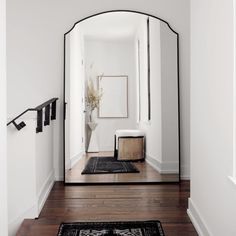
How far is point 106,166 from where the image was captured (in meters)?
3.98

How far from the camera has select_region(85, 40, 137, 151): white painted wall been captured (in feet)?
13.1

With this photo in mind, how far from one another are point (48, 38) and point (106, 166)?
4.94ft

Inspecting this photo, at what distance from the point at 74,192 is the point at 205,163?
5.23 feet

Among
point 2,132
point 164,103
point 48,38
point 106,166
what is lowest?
point 106,166

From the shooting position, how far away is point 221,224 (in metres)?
1.82

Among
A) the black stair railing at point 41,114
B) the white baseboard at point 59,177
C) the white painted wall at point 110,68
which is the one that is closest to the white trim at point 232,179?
the black stair railing at point 41,114

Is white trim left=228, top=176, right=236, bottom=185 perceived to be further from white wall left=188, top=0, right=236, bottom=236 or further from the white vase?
the white vase

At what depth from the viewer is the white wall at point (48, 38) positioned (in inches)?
152

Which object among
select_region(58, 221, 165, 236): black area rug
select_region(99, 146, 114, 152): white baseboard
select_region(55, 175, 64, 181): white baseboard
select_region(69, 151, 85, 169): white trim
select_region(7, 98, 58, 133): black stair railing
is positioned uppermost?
select_region(7, 98, 58, 133): black stair railing

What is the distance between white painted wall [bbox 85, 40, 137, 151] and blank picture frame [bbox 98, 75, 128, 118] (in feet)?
0.14

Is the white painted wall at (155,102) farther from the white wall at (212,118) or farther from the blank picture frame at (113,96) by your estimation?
the white wall at (212,118)

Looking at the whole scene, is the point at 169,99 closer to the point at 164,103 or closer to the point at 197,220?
the point at 164,103

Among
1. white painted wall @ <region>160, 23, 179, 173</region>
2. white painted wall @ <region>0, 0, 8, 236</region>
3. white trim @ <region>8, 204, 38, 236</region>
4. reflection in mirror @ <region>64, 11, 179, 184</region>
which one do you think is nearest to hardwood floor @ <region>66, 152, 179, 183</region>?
reflection in mirror @ <region>64, 11, 179, 184</region>

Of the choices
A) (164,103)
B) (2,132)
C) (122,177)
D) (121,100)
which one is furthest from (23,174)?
(164,103)
